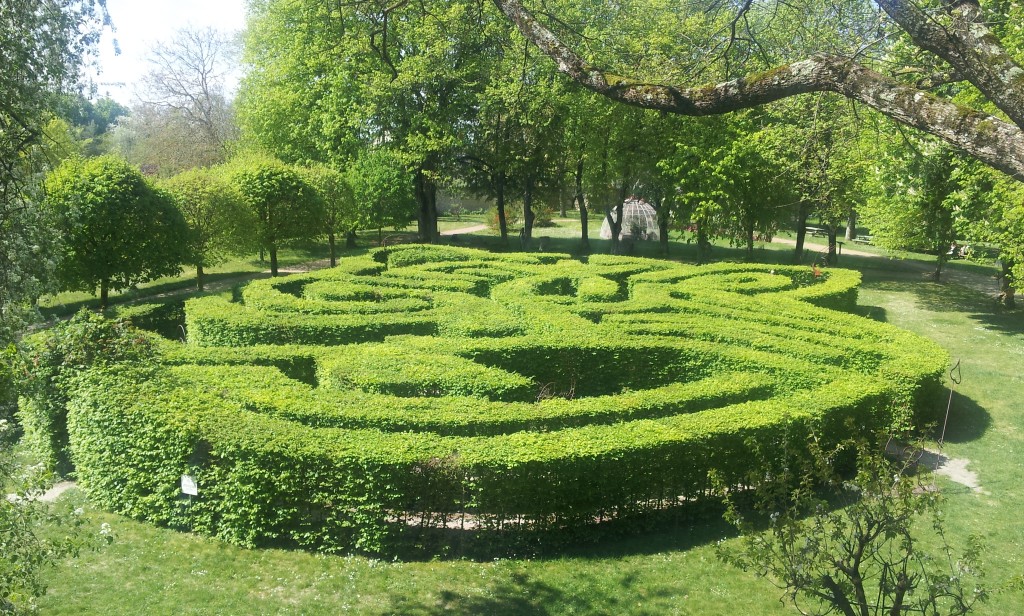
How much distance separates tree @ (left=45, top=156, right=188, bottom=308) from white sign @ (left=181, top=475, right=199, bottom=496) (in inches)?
550

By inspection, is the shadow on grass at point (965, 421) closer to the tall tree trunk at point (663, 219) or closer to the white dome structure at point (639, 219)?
the tall tree trunk at point (663, 219)

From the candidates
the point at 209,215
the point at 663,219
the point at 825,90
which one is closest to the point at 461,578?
the point at 825,90

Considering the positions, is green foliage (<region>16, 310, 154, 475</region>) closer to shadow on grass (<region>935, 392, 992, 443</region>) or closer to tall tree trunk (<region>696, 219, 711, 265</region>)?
shadow on grass (<region>935, 392, 992, 443</region>)

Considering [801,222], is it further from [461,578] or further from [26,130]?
[26,130]

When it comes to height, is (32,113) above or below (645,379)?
above

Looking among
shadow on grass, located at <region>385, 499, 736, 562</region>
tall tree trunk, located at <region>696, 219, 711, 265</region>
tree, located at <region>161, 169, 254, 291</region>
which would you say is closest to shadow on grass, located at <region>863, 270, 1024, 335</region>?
tall tree trunk, located at <region>696, 219, 711, 265</region>

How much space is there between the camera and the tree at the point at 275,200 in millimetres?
28031

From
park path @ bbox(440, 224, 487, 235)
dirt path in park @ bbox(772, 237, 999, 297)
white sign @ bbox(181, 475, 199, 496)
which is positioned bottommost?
white sign @ bbox(181, 475, 199, 496)

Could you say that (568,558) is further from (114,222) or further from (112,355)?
(114,222)

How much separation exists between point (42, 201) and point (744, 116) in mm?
27578

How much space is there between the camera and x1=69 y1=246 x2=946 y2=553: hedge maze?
941cm

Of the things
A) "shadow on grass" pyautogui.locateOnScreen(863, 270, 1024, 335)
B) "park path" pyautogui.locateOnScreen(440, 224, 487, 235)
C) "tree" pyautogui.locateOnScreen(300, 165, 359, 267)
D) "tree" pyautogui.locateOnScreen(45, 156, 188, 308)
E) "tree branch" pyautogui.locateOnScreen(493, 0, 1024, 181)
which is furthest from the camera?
"park path" pyautogui.locateOnScreen(440, 224, 487, 235)

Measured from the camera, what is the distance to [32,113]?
305 inches

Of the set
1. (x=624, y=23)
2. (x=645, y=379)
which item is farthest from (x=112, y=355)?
(x=624, y=23)
